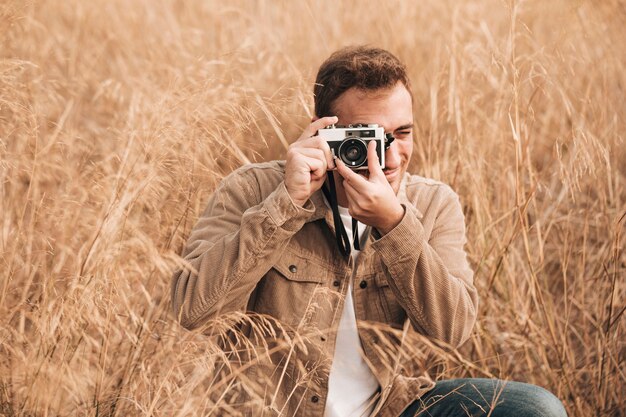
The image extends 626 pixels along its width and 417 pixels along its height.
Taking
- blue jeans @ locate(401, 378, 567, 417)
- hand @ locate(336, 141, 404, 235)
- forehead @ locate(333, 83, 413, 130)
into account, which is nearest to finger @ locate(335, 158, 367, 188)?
hand @ locate(336, 141, 404, 235)

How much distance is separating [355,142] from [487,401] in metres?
0.67

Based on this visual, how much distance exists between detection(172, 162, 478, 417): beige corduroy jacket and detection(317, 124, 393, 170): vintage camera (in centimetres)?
14

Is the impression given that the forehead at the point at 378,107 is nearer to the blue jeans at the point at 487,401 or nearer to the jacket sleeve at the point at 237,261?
the jacket sleeve at the point at 237,261


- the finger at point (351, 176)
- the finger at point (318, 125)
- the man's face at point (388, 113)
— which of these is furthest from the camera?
the man's face at point (388, 113)

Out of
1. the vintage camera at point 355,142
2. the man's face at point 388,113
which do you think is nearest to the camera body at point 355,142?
the vintage camera at point 355,142

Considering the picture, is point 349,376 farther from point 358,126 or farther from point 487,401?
point 358,126

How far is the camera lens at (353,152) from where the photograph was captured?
169cm

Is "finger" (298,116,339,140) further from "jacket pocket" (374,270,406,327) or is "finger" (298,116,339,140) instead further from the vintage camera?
"jacket pocket" (374,270,406,327)

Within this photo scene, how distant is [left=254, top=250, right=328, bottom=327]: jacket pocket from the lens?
1.85m

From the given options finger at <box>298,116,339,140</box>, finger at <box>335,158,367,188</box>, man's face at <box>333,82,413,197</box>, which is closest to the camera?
finger at <box>335,158,367,188</box>

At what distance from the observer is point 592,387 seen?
2.21 metres

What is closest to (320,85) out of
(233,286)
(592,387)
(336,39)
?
(233,286)

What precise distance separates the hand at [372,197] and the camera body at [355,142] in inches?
0.7

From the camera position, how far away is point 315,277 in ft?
6.08
